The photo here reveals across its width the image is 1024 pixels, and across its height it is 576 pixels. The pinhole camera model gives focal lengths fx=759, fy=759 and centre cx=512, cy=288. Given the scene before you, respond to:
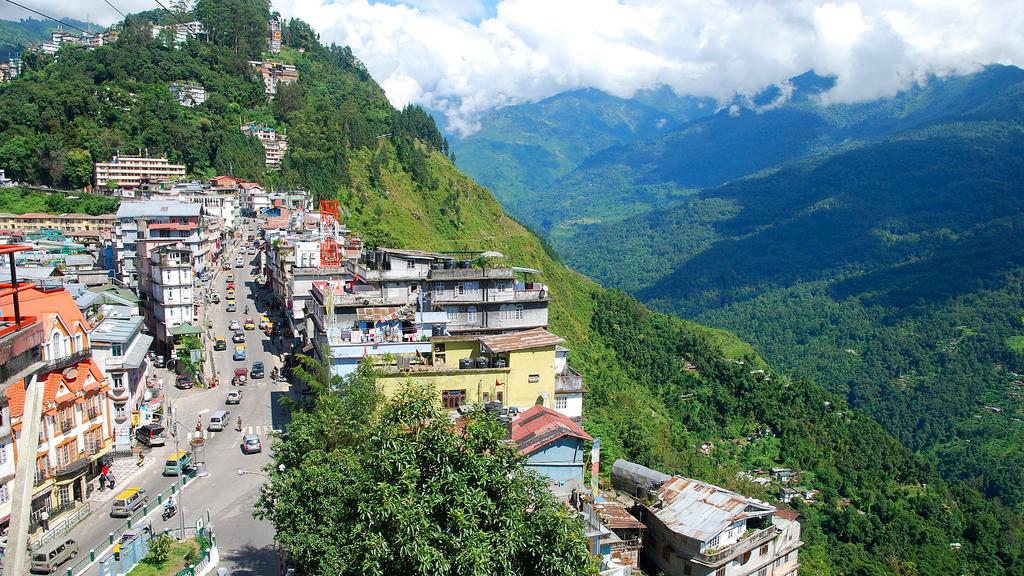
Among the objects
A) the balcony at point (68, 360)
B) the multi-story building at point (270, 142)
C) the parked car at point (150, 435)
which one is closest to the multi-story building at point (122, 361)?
the parked car at point (150, 435)

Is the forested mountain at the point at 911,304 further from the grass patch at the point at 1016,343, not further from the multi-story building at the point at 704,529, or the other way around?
the multi-story building at the point at 704,529

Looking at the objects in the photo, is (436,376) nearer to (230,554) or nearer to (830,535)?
(230,554)

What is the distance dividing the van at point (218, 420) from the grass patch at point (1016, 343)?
116130mm

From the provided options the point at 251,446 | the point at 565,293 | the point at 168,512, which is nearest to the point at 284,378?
the point at 251,446

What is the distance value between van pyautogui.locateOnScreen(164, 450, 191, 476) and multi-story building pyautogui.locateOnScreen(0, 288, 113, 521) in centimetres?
258

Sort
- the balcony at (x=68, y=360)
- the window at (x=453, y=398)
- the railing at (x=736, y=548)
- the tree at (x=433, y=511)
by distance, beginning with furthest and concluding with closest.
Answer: the window at (x=453, y=398)
the balcony at (x=68, y=360)
the railing at (x=736, y=548)
the tree at (x=433, y=511)

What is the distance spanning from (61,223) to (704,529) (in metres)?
75.7

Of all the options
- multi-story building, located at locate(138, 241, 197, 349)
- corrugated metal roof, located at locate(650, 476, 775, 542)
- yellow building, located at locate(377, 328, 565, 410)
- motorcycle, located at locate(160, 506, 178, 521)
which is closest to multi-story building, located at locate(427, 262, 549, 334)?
yellow building, located at locate(377, 328, 565, 410)

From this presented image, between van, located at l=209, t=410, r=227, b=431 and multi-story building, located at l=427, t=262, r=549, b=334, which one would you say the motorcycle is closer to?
van, located at l=209, t=410, r=227, b=431

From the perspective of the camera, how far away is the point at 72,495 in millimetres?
28109

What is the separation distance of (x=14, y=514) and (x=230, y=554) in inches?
720

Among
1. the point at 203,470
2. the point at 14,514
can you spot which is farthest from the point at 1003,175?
the point at 14,514

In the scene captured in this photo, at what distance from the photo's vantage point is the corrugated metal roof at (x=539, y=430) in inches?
1041

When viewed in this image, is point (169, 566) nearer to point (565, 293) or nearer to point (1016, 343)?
point (565, 293)
